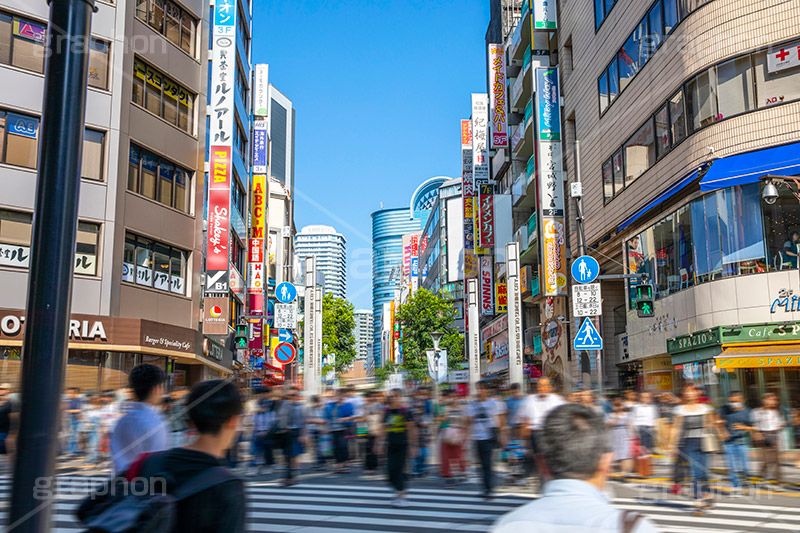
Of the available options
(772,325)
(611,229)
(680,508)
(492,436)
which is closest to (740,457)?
(680,508)

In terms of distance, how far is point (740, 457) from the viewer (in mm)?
13227

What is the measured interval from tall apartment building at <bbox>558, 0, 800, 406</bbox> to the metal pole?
647 inches

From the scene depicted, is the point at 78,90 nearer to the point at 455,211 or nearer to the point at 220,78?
the point at 220,78

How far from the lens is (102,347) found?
24.7 metres

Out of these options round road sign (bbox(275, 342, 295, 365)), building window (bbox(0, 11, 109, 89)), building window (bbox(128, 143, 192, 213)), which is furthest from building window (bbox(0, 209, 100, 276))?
round road sign (bbox(275, 342, 295, 365))

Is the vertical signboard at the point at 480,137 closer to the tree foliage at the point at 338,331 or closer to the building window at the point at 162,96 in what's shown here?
the tree foliage at the point at 338,331

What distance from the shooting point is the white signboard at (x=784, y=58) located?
A: 65.6 ft

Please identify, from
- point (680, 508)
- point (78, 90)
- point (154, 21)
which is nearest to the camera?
point (78, 90)

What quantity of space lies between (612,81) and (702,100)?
7.74 meters

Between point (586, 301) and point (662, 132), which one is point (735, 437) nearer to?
point (586, 301)

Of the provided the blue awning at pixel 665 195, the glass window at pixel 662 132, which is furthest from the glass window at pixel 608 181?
the glass window at pixel 662 132

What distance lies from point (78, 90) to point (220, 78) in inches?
1232

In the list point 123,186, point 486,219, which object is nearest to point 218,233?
point 123,186

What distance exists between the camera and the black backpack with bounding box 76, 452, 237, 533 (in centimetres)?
265
